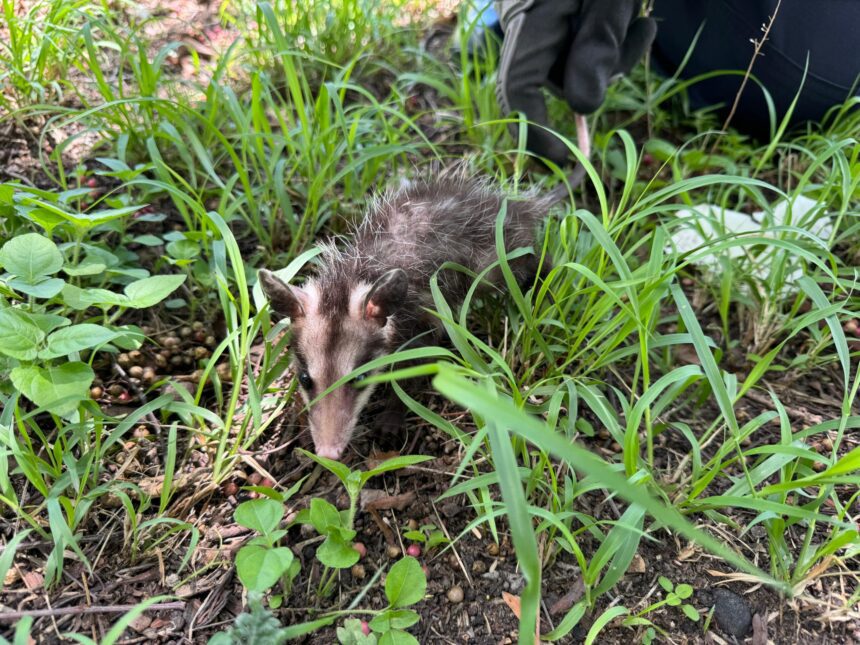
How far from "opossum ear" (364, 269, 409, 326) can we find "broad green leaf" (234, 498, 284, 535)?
742 mm

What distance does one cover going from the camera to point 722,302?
8.53 ft

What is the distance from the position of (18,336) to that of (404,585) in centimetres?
125

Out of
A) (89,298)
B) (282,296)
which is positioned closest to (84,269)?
(89,298)

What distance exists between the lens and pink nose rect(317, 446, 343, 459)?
2.04 m

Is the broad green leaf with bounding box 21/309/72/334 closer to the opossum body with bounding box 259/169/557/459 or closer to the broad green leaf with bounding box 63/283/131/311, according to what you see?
the broad green leaf with bounding box 63/283/131/311

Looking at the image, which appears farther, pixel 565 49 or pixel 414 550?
pixel 565 49

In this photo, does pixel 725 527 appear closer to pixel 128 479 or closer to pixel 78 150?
pixel 128 479

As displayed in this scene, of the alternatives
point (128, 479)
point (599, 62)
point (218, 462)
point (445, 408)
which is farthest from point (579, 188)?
point (128, 479)

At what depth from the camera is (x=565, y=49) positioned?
3.02 metres

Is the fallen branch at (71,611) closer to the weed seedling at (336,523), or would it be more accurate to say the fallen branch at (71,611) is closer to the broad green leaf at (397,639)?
the weed seedling at (336,523)

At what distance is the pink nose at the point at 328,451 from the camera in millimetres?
2035

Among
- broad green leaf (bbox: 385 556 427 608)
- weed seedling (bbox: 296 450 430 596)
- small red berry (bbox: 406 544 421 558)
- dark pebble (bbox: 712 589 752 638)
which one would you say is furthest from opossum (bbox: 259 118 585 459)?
dark pebble (bbox: 712 589 752 638)

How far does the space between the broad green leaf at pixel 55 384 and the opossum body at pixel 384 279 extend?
1.99 ft

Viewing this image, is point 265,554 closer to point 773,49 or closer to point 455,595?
point 455,595
